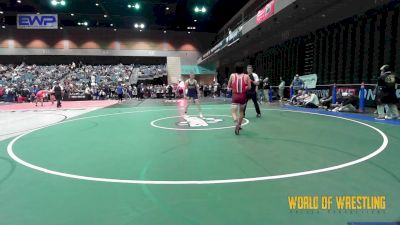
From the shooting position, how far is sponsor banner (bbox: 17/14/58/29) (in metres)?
28.5

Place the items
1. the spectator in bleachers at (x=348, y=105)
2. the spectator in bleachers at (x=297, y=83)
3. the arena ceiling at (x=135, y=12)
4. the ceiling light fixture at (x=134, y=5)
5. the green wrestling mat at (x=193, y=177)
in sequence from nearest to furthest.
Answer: the green wrestling mat at (x=193, y=177)
the spectator in bleachers at (x=348, y=105)
the spectator in bleachers at (x=297, y=83)
the ceiling light fixture at (x=134, y=5)
the arena ceiling at (x=135, y=12)

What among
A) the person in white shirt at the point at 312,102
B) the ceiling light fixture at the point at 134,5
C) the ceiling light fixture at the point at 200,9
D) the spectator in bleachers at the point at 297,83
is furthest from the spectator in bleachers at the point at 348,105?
the ceiling light fixture at the point at 134,5

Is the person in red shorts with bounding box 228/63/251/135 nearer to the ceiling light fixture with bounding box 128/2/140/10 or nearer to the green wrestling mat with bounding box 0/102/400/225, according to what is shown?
the green wrestling mat with bounding box 0/102/400/225

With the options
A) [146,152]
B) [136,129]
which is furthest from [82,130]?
[146,152]

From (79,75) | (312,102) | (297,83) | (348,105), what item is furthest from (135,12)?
(348,105)

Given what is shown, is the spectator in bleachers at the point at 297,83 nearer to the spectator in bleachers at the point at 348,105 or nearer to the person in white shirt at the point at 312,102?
the person in white shirt at the point at 312,102

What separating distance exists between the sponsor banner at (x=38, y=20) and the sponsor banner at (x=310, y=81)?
24.5 meters

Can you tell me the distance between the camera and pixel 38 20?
29125 millimetres

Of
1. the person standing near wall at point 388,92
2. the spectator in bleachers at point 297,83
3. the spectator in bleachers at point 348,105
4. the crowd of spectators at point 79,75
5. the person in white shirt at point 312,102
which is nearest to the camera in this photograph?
the person standing near wall at point 388,92

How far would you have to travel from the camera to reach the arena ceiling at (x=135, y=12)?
29.1m

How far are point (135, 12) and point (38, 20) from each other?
10191 mm

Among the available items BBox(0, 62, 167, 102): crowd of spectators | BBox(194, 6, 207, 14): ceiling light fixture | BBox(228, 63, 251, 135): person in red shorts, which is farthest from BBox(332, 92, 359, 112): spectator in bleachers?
BBox(0, 62, 167, 102): crowd of spectators

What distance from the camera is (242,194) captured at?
10.0ft

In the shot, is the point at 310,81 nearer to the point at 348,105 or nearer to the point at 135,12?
the point at 348,105
